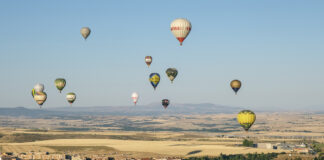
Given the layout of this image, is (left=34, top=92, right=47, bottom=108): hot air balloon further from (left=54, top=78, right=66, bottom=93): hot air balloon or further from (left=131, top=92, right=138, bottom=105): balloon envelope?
(left=131, top=92, right=138, bottom=105): balloon envelope

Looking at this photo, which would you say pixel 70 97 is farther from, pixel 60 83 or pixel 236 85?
pixel 236 85

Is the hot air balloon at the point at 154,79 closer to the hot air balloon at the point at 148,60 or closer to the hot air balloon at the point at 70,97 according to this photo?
the hot air balloon at the point at 148,60

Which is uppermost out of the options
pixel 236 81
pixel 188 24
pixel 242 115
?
pixel 188 24

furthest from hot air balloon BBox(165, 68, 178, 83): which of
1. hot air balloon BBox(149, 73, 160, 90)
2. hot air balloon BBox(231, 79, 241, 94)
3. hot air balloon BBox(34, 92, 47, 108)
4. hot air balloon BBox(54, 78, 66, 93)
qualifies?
hot air balloon BBox(34, 92, 47, 108)

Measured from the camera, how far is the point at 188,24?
83.2 meters

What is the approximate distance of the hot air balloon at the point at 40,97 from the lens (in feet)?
371

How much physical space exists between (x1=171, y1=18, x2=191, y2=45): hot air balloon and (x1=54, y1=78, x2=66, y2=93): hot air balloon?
36.0 m

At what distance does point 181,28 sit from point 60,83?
38.1 m

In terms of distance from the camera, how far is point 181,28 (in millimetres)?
82438

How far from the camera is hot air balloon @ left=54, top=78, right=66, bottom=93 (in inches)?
4301

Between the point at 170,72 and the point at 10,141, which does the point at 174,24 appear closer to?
the point at 170,72

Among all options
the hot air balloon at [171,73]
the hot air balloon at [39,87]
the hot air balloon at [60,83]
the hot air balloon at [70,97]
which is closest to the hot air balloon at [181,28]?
the hot air balloon at [171,73]

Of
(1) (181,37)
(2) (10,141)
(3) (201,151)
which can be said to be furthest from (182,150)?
(2) (10,141)

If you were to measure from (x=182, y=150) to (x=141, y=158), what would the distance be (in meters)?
18.3
